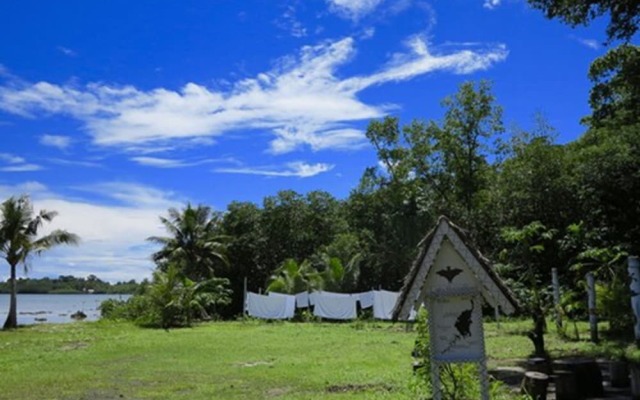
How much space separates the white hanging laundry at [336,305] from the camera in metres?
24.0

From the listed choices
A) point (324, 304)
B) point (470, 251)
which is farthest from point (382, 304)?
point (470, 251)

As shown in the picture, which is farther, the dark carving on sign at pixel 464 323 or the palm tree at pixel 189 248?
the palm tree at pixel 189 248

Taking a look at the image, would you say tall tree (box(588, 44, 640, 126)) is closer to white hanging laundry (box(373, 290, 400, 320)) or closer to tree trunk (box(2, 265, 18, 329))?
white hanging laundry (box(373, 290, 400, 320))

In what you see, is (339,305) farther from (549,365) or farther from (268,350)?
(549,365)

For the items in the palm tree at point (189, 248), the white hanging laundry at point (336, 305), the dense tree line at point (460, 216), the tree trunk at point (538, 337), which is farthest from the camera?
the palm tree at point (189, 248)

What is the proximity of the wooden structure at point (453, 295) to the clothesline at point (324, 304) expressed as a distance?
17827 millimetres

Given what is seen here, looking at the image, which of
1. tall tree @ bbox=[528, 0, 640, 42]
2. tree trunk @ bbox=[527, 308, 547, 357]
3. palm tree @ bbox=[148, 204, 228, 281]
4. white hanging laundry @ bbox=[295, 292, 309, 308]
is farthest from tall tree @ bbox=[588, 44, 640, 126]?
palm tree @ bbox=[148, 204, 228, 281]

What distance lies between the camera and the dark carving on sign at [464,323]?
509cm

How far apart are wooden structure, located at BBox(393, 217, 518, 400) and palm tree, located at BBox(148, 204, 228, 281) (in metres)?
28.1

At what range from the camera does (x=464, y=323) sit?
5102mm

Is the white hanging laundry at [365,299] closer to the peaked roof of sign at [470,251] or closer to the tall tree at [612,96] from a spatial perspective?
the tall tree at [612,96]

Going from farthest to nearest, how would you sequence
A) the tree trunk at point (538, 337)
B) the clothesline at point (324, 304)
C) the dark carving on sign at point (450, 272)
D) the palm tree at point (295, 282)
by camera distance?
the palm tree at point (295, 282), the clothesline at point (324, 304), the tree trunk at point (538, 337), the dark carving on sign at point (450, 272)

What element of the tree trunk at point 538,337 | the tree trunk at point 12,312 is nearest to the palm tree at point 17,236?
the tree trunk at point 12,312

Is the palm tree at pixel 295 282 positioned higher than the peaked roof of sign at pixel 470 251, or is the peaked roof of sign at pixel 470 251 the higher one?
the peaked roof of sign at pixel 470 251
